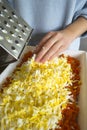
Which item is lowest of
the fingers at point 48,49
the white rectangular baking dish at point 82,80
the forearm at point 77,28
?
the white rectangular baking dish at point 82,80

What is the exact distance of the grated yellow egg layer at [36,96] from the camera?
53 cm

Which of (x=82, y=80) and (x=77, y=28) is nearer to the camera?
(x=82, y=80)

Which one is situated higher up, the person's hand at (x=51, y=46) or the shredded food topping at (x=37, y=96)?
the person's hand at (x=51, y=46)

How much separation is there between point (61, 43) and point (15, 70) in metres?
0.13

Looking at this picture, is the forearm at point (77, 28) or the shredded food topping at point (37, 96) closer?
the shredded food topping at point (37, 96)

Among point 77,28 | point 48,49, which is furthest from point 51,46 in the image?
point 77,28

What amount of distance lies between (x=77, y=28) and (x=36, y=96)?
0.84 ft

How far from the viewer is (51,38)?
0.68 metres

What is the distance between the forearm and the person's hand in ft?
0.06

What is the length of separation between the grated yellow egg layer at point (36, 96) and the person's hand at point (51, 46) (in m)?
0.02

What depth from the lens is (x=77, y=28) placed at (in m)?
0.75

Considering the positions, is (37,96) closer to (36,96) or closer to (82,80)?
(36,96)

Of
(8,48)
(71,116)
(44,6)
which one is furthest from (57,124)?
(44,6)

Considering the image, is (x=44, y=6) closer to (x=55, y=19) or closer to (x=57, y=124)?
(x=55, y=19)
